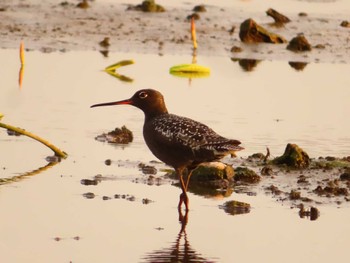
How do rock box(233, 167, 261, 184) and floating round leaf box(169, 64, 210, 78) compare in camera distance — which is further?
floating round leaf box(169, 64, 210, 78)

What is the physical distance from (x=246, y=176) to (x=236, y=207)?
1.31 metres

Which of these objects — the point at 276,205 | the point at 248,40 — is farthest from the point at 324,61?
the point at 276,205

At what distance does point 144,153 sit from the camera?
15.7 meters

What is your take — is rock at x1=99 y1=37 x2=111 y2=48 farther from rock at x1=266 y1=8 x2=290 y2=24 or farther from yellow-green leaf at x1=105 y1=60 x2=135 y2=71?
rock at x1=266 y1=8 x2=290 y2=24

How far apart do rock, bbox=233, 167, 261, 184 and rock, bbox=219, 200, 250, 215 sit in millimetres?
1209

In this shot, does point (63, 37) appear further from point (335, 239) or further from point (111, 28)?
point (335, 239)

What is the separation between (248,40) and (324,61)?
226cm

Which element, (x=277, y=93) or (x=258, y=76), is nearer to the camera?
(x=277, y=93)

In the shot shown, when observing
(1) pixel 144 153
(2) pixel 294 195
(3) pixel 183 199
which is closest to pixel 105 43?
(1) pixel 144 153

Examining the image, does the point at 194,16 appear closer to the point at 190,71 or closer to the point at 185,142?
the point at 190,71

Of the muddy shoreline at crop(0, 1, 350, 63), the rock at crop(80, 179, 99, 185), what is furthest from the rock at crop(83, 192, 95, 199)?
the muddy shoreline at crop(0, 1, 350, 63)

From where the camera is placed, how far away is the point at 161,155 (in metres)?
13.4

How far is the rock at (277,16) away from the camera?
1081 inches

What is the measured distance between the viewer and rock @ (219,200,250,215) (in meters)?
13.1
